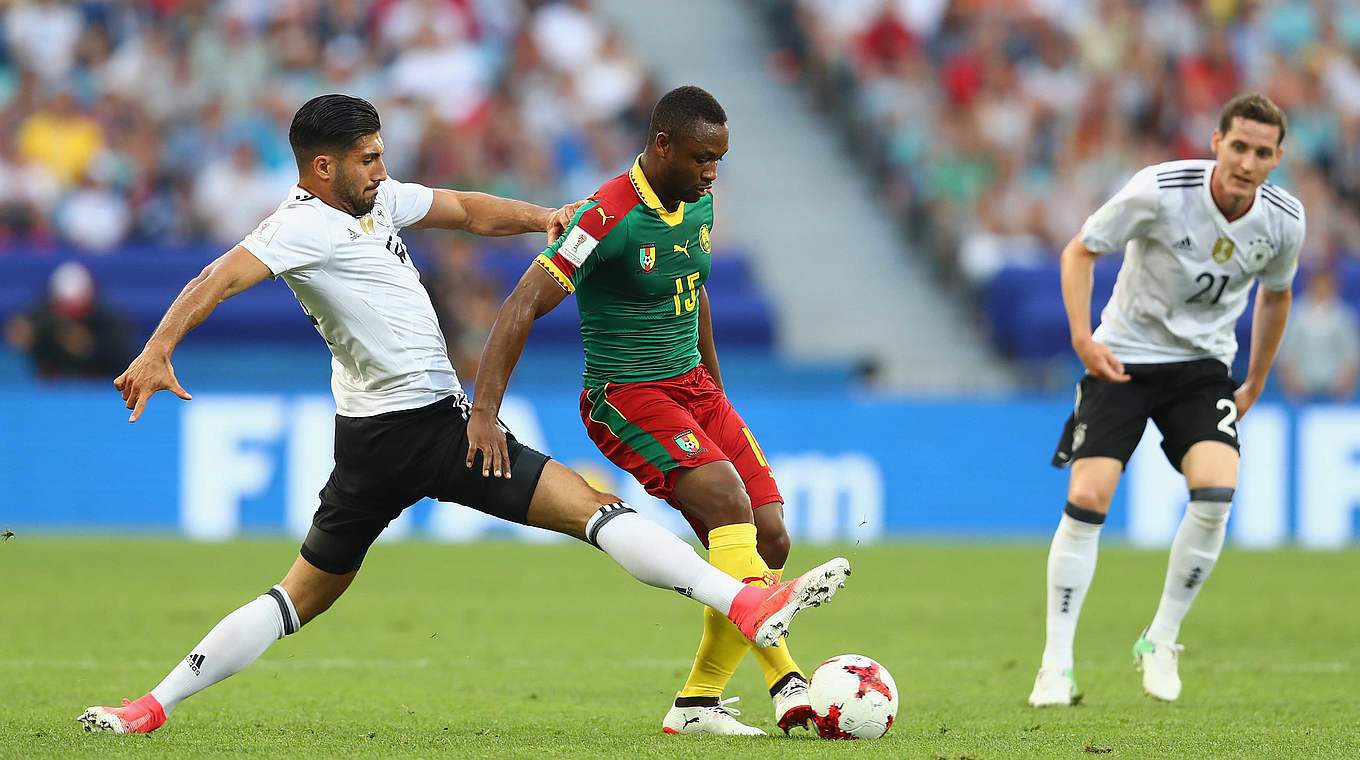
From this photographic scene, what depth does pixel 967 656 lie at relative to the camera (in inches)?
353

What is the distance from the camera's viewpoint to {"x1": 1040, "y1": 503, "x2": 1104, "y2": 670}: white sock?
744cm

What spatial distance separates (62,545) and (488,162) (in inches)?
218

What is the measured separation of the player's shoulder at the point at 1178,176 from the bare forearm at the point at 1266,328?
0.59 m

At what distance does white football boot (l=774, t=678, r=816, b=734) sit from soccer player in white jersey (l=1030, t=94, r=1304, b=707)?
1292mm

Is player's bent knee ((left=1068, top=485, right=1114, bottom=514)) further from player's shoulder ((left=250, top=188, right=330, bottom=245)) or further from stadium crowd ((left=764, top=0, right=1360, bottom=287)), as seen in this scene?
stadium crowd ((left=764, top=0, right=1360, bottom=287))

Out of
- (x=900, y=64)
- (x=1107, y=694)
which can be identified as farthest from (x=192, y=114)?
(x=1107, y=694)

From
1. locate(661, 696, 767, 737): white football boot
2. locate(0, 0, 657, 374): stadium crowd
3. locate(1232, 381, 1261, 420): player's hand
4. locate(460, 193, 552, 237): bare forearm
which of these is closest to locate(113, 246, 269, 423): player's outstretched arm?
locate(460, 193, 552, 237): bare forearm

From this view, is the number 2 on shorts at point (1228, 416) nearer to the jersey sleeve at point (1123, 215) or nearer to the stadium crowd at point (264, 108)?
the jersey sleeve at point (1123, 215)

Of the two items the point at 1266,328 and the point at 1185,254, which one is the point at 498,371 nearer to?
the point at 1185,254

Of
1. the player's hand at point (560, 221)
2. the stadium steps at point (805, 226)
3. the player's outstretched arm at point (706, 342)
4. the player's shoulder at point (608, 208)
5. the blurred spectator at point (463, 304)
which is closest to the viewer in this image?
the player's shoulder at point (608, 208)

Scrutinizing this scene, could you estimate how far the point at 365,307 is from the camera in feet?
20.2

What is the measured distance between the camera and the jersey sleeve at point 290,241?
5902mm

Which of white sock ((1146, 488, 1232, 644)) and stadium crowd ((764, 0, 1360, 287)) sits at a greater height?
stadium crowd ((764, 0, 1360, 287))

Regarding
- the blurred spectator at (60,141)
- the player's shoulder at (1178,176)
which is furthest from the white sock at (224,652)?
the blurred spectator at (60,141)
